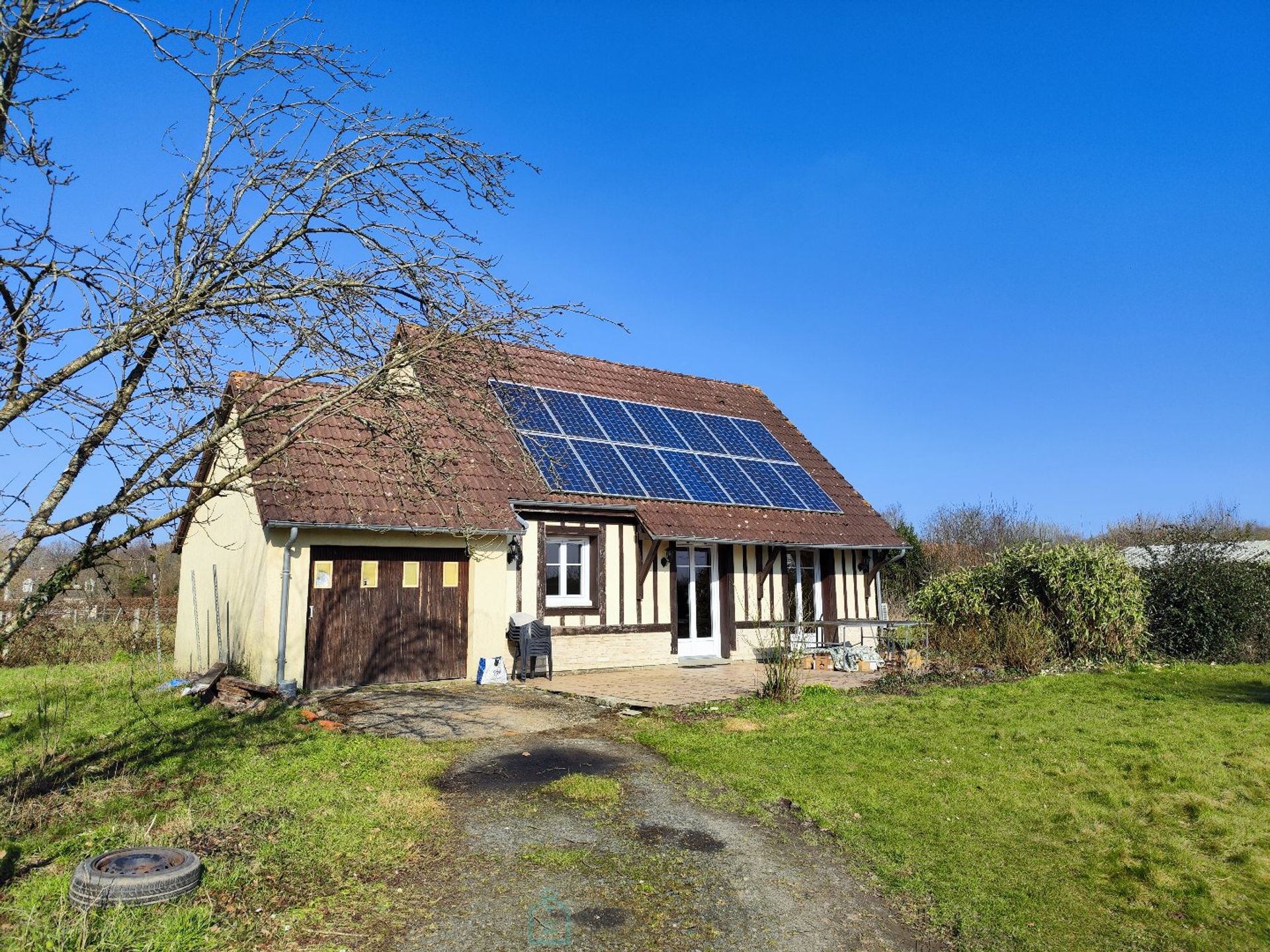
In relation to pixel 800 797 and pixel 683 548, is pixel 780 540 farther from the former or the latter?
pixel 800 797

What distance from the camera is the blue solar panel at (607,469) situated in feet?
51.0

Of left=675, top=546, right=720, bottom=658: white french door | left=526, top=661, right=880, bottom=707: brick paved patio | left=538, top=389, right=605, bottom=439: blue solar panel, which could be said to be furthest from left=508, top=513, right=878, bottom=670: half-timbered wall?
left=538, top=389, right=605, bottom=439: blue solar panel

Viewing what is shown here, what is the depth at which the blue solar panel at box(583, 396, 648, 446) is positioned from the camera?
17.4 meters

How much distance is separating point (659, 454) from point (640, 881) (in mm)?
12805

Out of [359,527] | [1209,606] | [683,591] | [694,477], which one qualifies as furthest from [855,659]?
[359,527]

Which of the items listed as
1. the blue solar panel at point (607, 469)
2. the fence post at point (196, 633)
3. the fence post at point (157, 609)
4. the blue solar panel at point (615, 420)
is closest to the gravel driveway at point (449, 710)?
the fence post at point (157, 609)

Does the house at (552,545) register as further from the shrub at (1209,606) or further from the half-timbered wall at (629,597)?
the shrub at (1209,606)

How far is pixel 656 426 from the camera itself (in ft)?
61.1

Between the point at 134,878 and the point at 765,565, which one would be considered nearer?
the point at 134,878

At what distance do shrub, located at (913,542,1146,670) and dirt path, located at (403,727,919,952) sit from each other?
999 cm

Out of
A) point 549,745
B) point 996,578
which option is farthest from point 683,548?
point 549,745

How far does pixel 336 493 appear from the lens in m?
12.2

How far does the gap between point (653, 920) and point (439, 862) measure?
158cm

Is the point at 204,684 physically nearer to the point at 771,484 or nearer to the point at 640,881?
the point at 640,881
